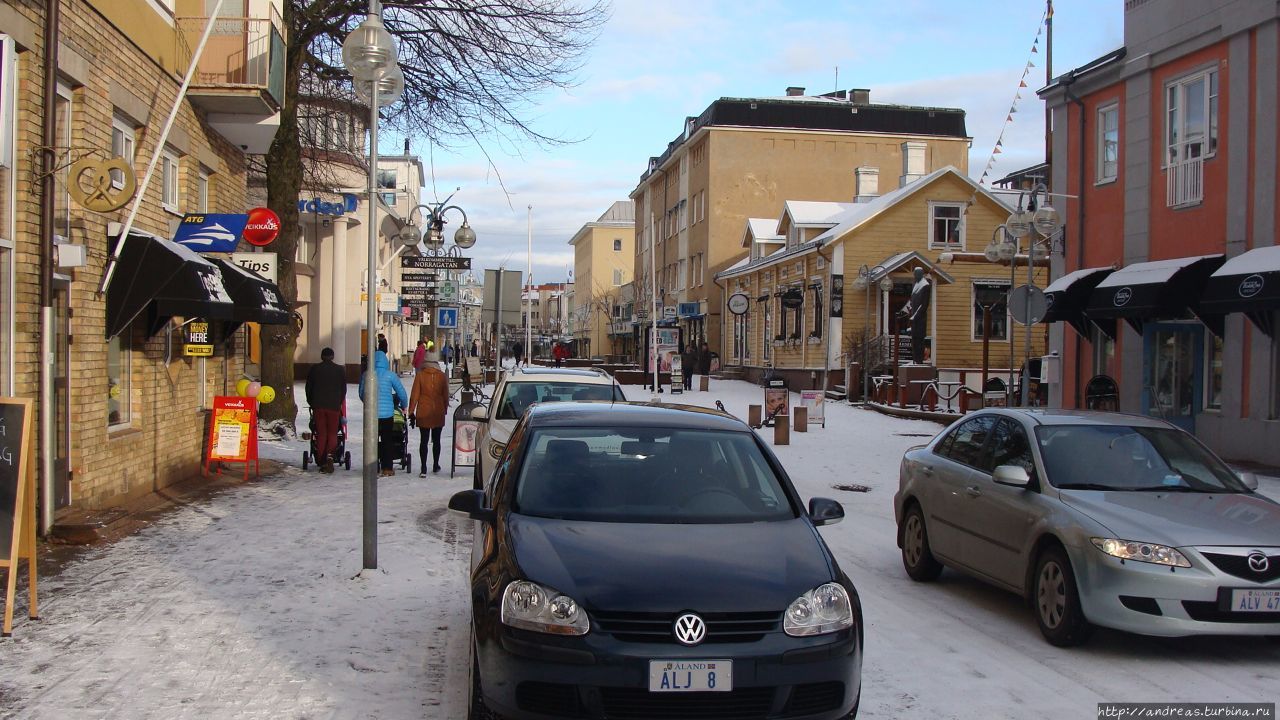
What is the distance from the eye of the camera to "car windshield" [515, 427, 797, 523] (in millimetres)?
5605

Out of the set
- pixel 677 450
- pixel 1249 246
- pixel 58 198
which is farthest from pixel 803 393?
pixel 677 450

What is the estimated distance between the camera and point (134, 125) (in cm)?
1207

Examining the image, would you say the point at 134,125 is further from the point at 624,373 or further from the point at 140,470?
the point at 624,373

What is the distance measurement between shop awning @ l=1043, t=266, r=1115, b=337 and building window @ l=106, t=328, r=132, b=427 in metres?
15.6

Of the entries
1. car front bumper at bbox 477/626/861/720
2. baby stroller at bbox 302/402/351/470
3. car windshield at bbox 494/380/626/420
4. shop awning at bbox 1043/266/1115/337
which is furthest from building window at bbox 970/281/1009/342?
car front bumper at bbox 477/626/861/720

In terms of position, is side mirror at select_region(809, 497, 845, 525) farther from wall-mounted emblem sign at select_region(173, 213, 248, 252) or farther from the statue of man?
the statue of man

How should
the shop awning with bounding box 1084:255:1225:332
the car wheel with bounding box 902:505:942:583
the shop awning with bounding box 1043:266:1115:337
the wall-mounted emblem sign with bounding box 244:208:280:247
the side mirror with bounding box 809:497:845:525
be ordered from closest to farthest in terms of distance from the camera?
1. the side mirror with bounding box 809:497:845:525
2. the car wheel with bounding box 902:505:942:583
3. the wall-mounted emblem sign with bounding box 244:208:280:247
4. the shop awning with bounding box 1084:255:1225:332
5. the shop awning with bounding box 1043:266:1115:337

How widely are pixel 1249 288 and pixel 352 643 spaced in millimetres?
14096

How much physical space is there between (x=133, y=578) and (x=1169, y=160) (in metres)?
17.8

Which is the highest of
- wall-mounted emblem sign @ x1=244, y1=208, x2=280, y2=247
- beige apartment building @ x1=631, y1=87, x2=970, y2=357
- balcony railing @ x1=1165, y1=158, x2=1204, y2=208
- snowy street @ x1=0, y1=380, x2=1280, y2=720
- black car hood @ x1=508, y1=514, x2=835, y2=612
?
beige apartment building @ x1=631, y1=87, x2=970, y2=357

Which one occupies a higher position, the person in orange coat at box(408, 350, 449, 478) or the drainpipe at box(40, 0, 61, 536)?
Result: the drainpipe at box(40, 0, 61, 536)

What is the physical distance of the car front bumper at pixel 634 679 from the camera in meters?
4.44

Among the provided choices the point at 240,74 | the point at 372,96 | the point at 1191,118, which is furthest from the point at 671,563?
the point at 1191,118

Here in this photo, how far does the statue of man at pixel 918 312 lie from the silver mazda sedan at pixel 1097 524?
1056 inches
